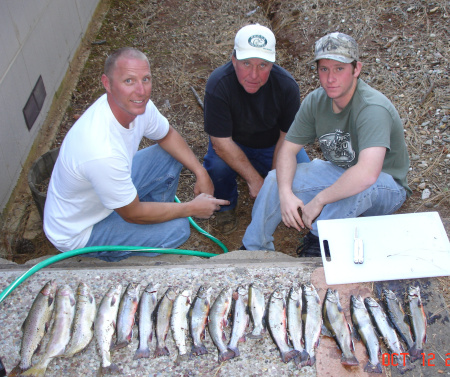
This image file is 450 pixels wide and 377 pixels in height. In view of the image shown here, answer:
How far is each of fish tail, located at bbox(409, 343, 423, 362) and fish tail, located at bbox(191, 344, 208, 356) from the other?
1140 mm

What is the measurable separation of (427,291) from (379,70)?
361cm

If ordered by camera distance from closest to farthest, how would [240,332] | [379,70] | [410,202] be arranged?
[240,332]
[410,202]
[379,70]

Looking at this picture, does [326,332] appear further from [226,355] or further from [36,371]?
[36,371]

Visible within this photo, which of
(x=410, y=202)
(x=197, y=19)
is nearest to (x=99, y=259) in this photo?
(x=410, y=202)

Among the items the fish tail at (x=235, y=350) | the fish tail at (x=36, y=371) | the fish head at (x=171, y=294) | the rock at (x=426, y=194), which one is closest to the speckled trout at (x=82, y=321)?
the fish tail at (x=36, y=371)

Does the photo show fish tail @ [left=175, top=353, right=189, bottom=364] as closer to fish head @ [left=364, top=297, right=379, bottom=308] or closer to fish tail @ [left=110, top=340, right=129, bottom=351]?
fish tail @ [left=110, top=340, right=129, bottom=351]

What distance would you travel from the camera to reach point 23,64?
452cm

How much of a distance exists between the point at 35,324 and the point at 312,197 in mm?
2154

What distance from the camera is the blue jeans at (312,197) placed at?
10.3 ft

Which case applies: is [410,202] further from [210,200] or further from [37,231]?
[37,231]

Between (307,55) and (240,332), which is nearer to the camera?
(240,332)

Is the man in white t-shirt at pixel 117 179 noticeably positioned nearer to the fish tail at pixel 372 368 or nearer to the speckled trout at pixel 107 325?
the speckled trout at pixel 107 325

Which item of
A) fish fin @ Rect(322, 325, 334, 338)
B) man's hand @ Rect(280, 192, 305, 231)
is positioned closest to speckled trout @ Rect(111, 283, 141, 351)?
fish fin @ Rect(322, 325, 334, 338)

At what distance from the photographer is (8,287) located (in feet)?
8.73
